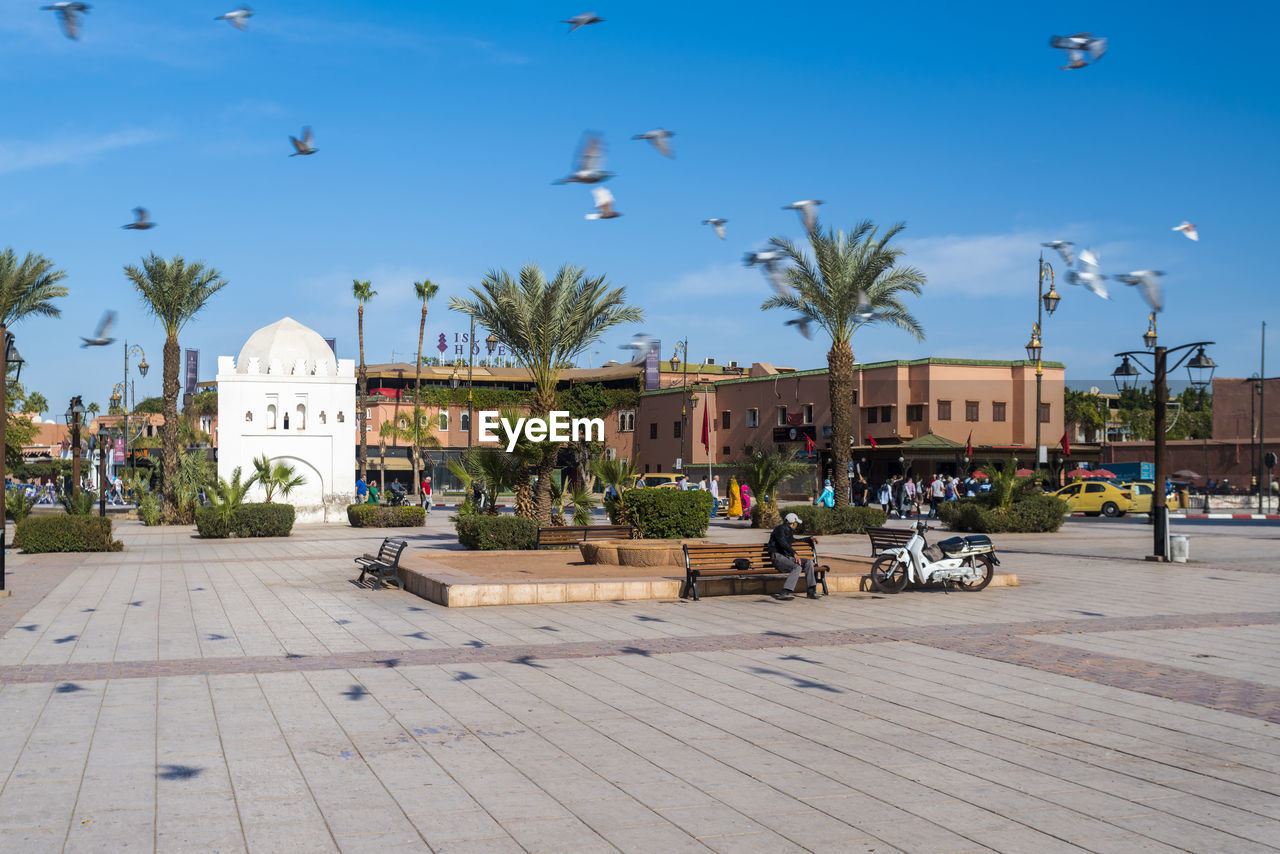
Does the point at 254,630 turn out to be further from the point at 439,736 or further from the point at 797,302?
the point at 797,302

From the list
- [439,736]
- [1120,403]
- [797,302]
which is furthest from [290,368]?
[1120,403]

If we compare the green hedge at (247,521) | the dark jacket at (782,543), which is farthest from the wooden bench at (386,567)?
the green hedge at (247,521)

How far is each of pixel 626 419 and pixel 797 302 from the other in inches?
1657

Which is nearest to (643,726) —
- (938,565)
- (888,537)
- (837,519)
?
(938,565)

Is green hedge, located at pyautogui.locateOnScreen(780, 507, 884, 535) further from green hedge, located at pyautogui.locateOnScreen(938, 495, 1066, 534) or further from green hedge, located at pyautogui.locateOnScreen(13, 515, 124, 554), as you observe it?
green hedge, located at pyautogui.locateOnScreen(13, 515, 124, 554)

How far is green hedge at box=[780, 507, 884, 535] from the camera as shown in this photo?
27.9 meters

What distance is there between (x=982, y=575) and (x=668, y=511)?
6581 millimetres

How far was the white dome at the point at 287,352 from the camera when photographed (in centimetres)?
3959

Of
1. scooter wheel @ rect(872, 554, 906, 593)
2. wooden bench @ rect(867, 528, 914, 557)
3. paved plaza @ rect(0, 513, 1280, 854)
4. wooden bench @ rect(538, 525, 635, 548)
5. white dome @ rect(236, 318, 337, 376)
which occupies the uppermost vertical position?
white dome @ rect(236, 318, 337, 376)

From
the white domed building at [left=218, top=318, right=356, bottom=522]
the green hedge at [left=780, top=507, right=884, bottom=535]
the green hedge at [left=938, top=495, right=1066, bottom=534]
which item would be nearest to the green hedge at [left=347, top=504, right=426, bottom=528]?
the white domed building at [left=218, top=318, right=356, bottom=522]

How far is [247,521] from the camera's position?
28578mm

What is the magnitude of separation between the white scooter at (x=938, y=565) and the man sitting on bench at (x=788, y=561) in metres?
1.15

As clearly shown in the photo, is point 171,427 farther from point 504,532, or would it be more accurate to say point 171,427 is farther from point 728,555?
point 728,555

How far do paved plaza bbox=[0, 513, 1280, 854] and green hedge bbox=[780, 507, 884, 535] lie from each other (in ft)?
45.4
